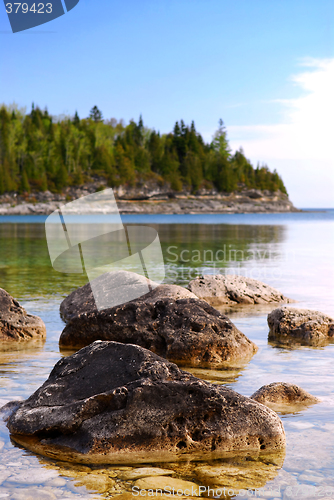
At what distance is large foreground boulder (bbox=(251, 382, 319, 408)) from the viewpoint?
5.44m

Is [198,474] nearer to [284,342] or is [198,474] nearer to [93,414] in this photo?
[93,414]

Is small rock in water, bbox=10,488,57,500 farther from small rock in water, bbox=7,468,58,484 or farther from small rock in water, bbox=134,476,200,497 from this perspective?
small rock in water, bbox=134,476,200,497

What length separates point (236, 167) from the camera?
189 m

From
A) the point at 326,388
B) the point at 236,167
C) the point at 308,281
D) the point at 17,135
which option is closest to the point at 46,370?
the point at 326,388

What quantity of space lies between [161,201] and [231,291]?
148 meters

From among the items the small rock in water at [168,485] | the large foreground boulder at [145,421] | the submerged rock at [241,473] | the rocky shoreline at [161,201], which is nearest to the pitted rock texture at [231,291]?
the large foreground boulder at [145,421]

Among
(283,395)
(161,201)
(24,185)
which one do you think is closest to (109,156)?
(161,201)

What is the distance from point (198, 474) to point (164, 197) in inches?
6233

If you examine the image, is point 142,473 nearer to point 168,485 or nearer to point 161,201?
point 168,485

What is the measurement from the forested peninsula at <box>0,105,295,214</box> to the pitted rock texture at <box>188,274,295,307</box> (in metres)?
116

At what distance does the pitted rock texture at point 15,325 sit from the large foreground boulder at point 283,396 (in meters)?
4.56

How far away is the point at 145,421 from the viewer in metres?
4.37

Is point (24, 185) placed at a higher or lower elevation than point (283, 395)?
higher

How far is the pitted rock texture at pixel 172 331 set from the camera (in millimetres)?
7430
